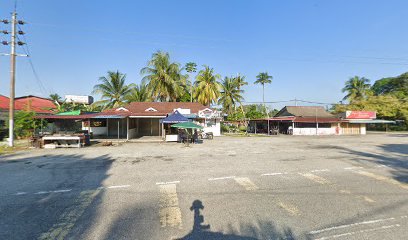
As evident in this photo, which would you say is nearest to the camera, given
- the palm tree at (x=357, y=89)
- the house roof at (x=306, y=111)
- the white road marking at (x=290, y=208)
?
the white road marking at (x=290, y=208)

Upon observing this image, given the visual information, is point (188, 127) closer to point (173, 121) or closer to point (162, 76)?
point (173, 121)

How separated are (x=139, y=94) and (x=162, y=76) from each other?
6362mm

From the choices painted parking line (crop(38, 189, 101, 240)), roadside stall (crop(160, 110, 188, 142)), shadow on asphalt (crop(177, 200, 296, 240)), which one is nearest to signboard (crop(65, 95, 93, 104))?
roadside stall (crop(160, 110, 188, 142))

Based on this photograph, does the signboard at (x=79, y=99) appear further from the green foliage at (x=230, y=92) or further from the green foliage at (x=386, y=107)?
the green foliage at (x=386, y=107)

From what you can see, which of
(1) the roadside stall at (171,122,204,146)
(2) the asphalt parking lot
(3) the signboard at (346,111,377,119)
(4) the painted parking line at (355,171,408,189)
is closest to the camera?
(2) the asphalt parking lot

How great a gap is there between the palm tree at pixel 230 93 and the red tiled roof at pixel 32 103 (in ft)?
88.5

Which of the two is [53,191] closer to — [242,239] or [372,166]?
[242,239]

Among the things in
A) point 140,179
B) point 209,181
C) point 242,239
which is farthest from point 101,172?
point 242,239

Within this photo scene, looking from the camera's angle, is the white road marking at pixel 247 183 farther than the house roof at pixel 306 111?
No

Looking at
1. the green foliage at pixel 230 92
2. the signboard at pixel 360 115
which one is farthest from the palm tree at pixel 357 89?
the green foliage at pixel 230 92

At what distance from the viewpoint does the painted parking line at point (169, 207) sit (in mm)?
4262

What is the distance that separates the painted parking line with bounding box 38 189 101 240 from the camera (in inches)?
150

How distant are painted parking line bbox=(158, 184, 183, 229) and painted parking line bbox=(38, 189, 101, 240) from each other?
172cm

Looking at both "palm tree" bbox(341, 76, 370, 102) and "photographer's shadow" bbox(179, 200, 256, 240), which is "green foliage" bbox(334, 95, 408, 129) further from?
"photographer's shadow" bbox(179, 200, 256, 240)
